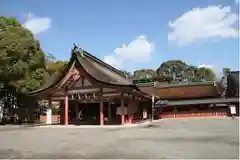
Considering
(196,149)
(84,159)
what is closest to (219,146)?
(196,149)

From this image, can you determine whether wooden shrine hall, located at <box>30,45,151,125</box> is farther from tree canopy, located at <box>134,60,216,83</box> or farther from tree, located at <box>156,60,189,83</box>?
tree, located at <box>156,60,189,83</box>

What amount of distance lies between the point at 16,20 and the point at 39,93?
990cm

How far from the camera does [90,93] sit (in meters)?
27.0

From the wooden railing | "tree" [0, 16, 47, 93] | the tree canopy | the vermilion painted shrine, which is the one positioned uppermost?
the tree canopy

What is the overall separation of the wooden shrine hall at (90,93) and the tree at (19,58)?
2976 mm

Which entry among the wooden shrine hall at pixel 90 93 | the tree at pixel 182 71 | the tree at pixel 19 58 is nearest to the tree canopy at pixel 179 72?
the tree at pixel 182 71

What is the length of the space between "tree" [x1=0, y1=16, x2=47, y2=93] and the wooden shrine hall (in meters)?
2.98

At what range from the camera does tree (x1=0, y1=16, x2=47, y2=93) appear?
96.6ft

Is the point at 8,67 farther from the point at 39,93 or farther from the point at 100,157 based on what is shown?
the point at 100,157

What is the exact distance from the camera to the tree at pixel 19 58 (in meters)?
29.4

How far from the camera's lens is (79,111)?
102 feet

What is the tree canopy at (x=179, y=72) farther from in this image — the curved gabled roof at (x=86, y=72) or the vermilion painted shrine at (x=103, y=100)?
the curved gabled roof at (x=86, y=72)

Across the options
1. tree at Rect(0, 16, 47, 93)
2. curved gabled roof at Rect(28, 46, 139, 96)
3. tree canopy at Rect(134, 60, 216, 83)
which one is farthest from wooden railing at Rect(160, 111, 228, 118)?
tree canopy at Rect(134, 60, 216, 83)

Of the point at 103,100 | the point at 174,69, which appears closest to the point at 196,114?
the point at 103,100
